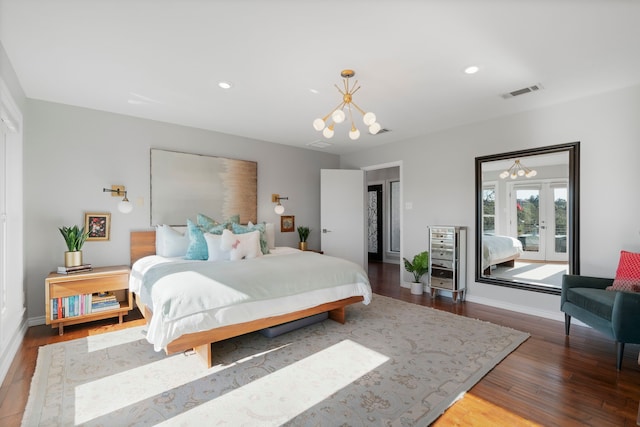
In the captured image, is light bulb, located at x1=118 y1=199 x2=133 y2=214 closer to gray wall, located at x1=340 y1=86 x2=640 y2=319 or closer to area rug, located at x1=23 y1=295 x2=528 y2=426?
area rug, located at x1=23 y1=295 x2=528 y2=426

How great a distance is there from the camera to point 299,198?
5527mm

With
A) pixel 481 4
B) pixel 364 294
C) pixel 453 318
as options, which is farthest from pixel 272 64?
pixel 453 318

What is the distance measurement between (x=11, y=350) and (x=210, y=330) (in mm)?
1768

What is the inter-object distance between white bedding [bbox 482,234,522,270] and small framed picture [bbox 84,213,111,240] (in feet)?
16.1

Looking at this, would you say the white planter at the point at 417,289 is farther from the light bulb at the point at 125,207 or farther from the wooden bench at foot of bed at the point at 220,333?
the light bulb at the point at 125,207

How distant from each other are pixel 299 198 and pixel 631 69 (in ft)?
14.5

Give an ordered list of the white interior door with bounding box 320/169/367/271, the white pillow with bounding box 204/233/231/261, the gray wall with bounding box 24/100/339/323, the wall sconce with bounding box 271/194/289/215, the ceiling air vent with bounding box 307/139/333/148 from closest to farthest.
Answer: the gray wall with bounding box 24/100/339/323
the white pillow with bounding box 204/233/231/261
the wall sconce with bounding box 271/194/289/215
the ceiling air vent with bounding box 307/139/333/148
the white interior door with bounding box 320/169/367/271

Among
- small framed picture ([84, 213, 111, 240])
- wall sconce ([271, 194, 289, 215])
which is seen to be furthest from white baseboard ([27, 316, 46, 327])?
wall sconce ([271, 194, 289, 215])

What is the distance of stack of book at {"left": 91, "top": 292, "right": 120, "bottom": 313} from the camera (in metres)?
3.18

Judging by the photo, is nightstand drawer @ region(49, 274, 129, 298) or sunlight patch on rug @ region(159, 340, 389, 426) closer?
sunlight patch on rug @ region(159, 340, 389, 426)

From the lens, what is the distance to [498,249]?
4012 millimetres

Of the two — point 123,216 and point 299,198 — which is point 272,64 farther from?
point 299,198

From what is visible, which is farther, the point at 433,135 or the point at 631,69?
the point at 433,135

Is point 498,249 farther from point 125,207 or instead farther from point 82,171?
point 82,171
